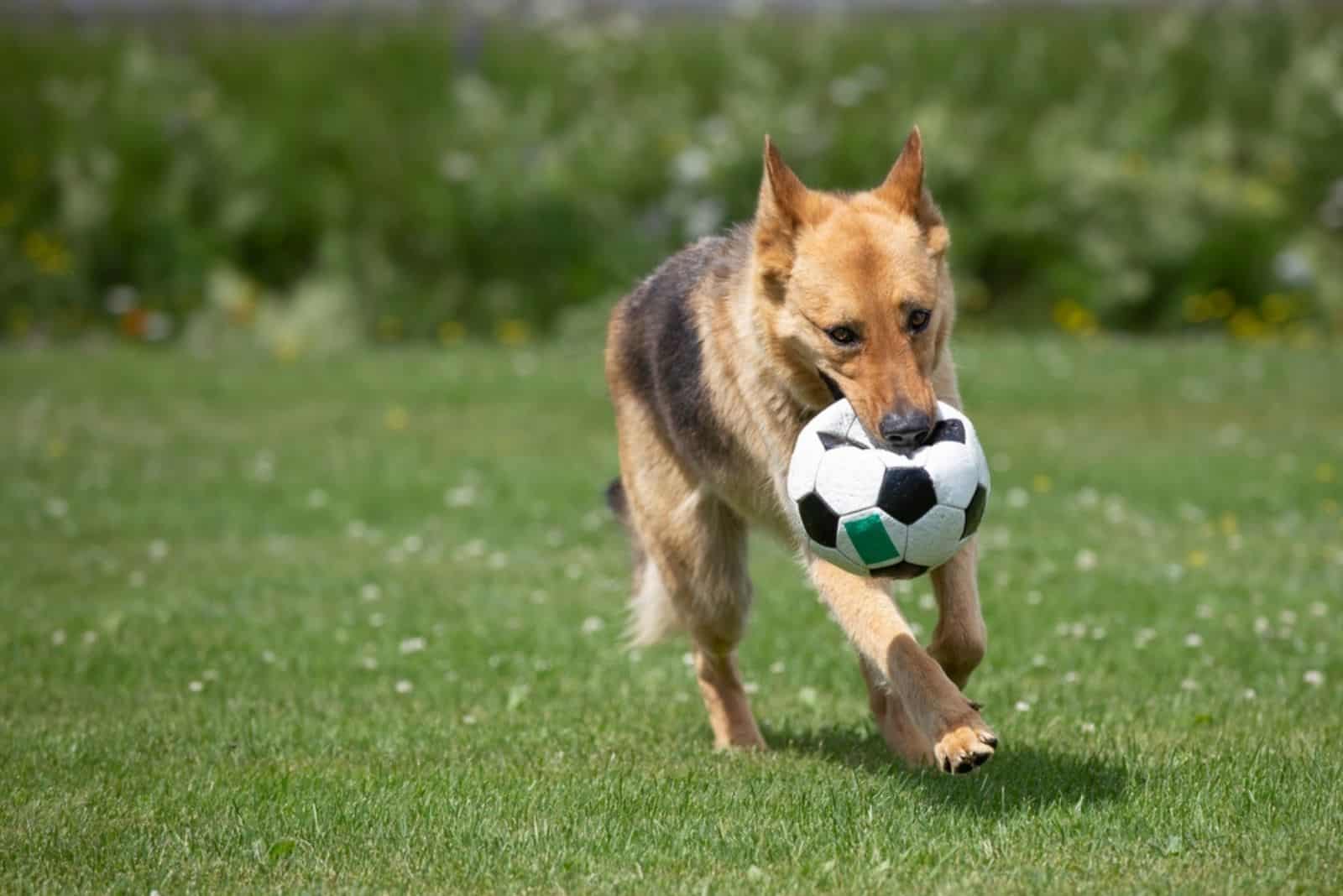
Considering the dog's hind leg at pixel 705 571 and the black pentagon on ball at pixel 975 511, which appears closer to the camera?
the black pentagon on ball at pixel 975 511

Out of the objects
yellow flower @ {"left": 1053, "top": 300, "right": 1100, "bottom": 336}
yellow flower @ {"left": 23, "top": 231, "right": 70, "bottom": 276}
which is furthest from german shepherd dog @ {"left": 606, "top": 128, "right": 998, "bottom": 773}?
yellow flower @ {"left": 23, "top": 231, "right": 70, "bottom": 276}

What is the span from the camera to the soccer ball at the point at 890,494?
486 centimetres

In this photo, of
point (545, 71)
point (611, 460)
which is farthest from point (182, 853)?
point (545, 71)

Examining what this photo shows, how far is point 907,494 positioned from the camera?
486 cm

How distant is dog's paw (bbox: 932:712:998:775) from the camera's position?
478cm

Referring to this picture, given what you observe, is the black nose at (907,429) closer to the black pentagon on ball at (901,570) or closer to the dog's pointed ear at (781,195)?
the black pentagon on ball at (901,570)

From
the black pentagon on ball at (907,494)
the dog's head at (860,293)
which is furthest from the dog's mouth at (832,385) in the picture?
the black pentagon on ball at (907,494)

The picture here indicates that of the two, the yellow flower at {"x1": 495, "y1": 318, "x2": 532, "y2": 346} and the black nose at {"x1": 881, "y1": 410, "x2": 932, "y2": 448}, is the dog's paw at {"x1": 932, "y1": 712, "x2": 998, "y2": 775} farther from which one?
the yellow flower at {"x1": 495, "y1": 318, "x2": 532, "y2": 346}

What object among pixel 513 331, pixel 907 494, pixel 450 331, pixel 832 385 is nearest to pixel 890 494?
pixel 907 494

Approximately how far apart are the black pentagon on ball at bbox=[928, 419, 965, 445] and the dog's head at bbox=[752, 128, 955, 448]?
0.04 meters

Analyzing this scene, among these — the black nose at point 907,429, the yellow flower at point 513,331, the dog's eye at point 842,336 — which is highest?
the dog's eye at point 842,336

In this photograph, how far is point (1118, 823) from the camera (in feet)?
15.9

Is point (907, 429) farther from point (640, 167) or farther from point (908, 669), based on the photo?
point (640, 167)

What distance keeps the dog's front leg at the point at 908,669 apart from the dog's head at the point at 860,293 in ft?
2.09
